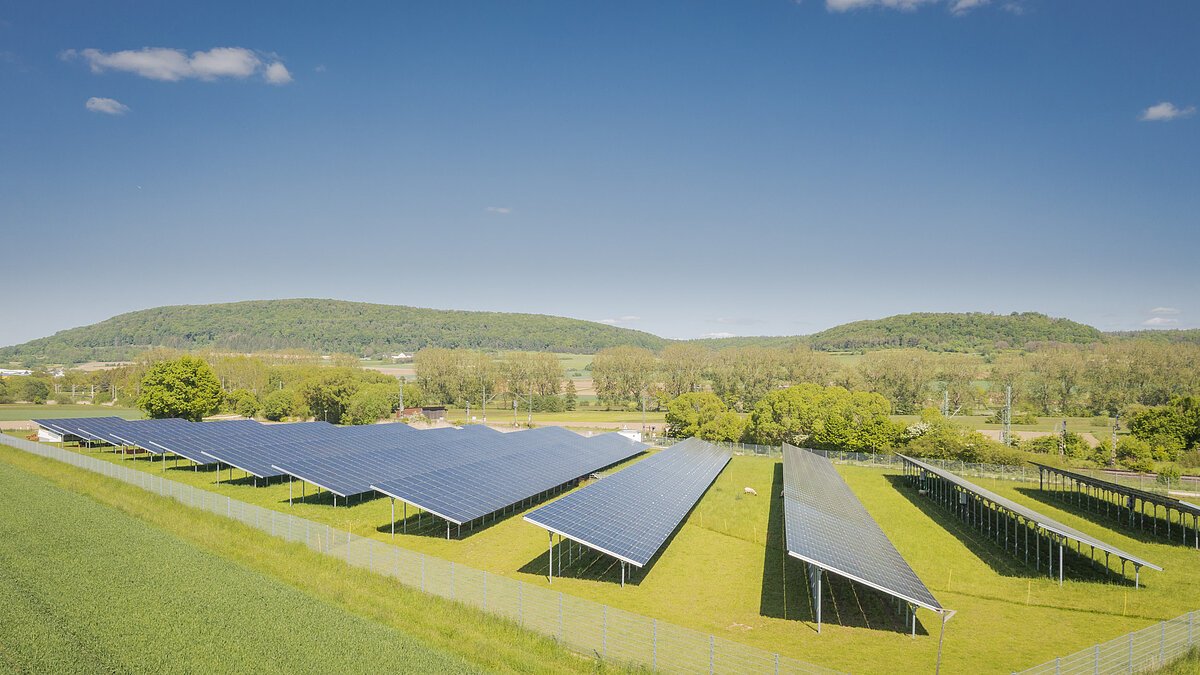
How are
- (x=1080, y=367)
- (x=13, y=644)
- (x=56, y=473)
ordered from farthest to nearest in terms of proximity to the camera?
(x=1080, y=367)
(x=56, y=473)
(x=13, y=644)

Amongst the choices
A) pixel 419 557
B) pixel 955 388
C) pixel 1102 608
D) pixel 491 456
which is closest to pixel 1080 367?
pixel 955 388

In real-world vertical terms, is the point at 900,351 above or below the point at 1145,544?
above

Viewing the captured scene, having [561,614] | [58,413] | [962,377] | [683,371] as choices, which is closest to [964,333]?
[962,377]

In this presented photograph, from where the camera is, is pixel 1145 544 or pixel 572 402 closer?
pixel 1145 544

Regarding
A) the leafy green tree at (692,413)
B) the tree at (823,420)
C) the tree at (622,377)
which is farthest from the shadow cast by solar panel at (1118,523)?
the tree at (622,377)

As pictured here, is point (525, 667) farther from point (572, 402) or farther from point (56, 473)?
point (572, 402)

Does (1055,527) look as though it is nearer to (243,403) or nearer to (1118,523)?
(1118,523)

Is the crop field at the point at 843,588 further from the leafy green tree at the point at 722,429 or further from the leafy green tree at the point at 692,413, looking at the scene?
the leafy green tree at the point at 692,413

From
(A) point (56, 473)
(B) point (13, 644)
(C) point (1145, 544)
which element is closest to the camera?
(B) point (13, 644)
